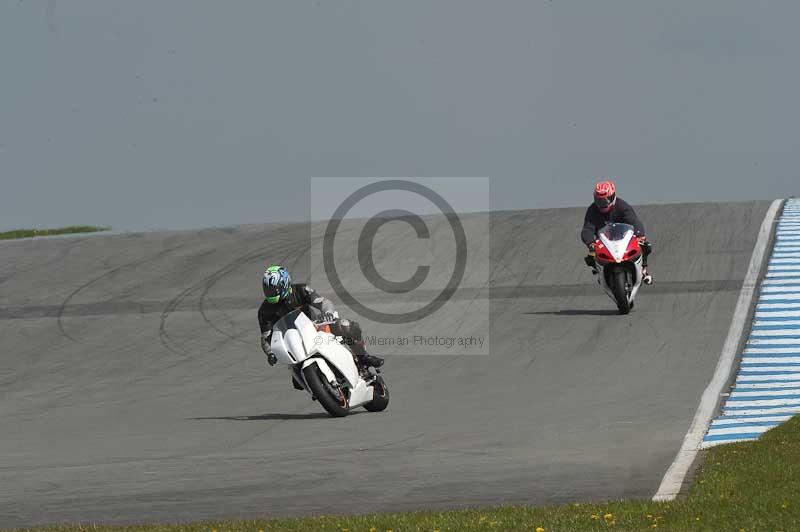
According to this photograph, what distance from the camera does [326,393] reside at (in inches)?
543

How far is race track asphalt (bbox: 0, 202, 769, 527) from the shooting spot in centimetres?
1023

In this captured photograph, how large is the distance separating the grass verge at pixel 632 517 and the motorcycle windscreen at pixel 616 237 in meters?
11.0

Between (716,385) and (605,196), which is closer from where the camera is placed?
(716,385)

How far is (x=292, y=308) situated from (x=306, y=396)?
247cm

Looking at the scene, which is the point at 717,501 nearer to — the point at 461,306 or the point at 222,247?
the point at 461,306

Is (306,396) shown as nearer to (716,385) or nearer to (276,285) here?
(276,285)

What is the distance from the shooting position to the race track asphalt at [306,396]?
10.2 meters

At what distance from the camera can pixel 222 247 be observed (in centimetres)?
3256

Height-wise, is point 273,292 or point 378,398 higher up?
point 273,292

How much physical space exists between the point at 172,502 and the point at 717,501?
3787 mm

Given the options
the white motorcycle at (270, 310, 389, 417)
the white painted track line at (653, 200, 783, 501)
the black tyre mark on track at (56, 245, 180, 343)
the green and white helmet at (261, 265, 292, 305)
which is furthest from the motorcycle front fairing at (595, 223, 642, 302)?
the black tyre mark on track at (56, 245, 180, 343)

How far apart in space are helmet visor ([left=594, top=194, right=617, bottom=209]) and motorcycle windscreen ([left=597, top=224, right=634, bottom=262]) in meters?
0.32

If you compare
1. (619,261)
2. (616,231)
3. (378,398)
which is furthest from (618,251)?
(378,398)

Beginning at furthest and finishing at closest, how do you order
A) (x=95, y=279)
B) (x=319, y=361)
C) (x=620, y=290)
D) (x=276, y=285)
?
(x=95, y=279) < (x=620, y=290) < (x=276, y=285) < (x=319, y=361)
